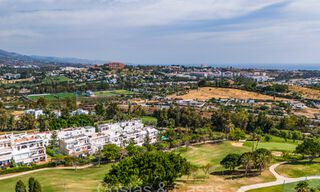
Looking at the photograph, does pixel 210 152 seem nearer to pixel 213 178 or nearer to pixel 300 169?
pixel 213 178

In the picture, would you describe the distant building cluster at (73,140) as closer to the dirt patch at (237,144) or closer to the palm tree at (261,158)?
the dirt patch at (237,144)

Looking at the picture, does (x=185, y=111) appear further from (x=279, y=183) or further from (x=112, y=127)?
(x=279, y=183)

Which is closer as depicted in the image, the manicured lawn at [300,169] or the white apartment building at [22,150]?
the manicured lawn at [300,169]

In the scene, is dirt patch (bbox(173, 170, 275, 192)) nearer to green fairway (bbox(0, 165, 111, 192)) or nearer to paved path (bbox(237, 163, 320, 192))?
paved path (bbox(237, 163, 320, 192))

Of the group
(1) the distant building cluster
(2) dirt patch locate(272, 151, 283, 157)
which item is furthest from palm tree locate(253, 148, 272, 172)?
(1) the distant building cluster

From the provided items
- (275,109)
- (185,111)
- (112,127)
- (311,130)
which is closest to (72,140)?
(112,127)

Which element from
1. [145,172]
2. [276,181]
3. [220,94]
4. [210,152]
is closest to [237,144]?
[210,152]

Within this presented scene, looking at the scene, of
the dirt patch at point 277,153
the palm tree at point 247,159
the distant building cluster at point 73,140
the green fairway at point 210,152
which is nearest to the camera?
the palm tree at point 247,159

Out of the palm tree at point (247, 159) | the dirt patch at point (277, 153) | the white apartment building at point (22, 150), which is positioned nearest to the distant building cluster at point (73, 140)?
the white apartment building at point (22, 150)
